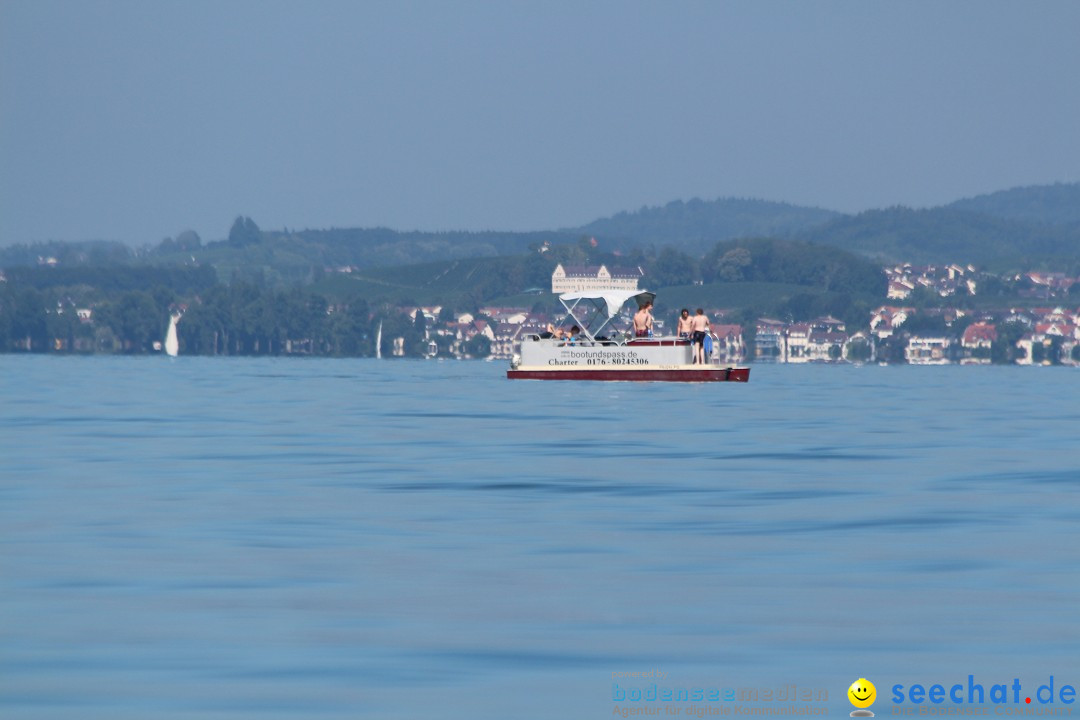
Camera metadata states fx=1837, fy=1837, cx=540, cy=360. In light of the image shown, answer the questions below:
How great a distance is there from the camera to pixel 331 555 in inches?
557

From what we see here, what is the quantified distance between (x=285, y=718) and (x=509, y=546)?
5575 mm

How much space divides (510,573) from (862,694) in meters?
4.24

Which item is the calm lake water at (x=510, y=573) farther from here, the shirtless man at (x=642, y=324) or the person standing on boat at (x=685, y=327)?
the shirtless man at (x=642, y=324)

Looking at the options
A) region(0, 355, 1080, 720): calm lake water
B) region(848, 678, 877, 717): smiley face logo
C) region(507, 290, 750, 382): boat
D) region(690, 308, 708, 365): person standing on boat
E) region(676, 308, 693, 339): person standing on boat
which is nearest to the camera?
region(848, 678, 877, 717): smiley face logo

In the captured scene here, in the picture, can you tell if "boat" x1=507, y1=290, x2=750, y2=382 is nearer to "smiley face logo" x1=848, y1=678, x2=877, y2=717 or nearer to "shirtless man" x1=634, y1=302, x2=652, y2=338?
"shirtless man" x1=634, y1=302, x2=652, y2=338

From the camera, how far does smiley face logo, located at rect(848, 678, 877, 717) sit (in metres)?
9.42

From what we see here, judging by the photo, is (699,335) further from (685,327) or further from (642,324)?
(685,327)

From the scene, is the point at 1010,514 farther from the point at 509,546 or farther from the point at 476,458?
the point at 476,458

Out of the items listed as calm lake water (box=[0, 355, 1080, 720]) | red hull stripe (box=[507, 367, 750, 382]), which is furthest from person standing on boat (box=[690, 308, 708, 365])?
calm lake water (box=[0, 355, 1080, 720])

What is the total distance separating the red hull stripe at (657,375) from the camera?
5981cm

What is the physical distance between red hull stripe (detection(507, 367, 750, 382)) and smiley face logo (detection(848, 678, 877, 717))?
5001 cm

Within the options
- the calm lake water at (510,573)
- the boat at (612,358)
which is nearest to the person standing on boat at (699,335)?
the boat at (612,358)

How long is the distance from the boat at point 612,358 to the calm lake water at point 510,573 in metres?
32.7

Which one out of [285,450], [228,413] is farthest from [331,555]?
[228,413]
